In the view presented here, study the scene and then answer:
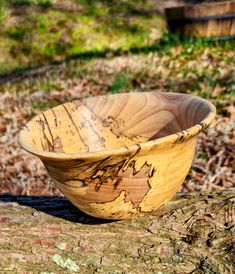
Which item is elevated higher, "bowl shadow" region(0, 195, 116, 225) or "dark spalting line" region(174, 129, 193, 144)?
"dark spalting line" region(174, 129, 193, 144)

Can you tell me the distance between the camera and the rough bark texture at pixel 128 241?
191 centimetres

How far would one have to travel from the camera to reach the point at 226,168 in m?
3.56

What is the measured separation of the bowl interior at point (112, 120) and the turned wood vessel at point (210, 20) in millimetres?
3867

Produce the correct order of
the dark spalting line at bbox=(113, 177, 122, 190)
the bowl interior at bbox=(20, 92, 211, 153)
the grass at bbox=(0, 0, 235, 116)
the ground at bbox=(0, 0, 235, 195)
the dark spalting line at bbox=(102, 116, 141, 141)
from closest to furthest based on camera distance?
the dark spalting line at bbox=(113, 177, 122, 190) < the bowl interior at bbox=(20, 92, 211, 153) < the dark spalting line at bbox=(102, 116, 141, 141) < the ground at bbox=(0, 0, 235, 195) < the grass at bbox=(0, 0, 235, 116)

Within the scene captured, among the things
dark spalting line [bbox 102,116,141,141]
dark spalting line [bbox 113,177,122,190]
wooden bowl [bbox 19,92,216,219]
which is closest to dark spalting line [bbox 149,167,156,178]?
wooden bowl [bbox 19,92,216,219]

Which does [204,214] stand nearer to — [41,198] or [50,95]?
[41,198]

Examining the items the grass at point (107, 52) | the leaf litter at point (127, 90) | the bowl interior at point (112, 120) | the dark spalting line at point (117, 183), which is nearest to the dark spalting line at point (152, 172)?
the dark spalting line at point (117, 183)

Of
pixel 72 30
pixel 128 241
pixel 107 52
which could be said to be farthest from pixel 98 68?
pixel 128 241

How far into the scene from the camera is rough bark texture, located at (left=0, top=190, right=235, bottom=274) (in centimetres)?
191

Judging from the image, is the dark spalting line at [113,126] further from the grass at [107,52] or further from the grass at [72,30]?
the grass at [72,30]

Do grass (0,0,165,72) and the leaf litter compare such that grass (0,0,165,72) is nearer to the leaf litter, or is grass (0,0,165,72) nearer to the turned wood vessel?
the turned wood vessel

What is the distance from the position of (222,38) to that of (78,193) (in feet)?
15.2

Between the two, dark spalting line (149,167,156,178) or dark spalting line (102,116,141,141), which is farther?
dark spalting line (102,116,141,141)

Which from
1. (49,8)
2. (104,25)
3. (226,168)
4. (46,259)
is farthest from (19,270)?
(49,8)
